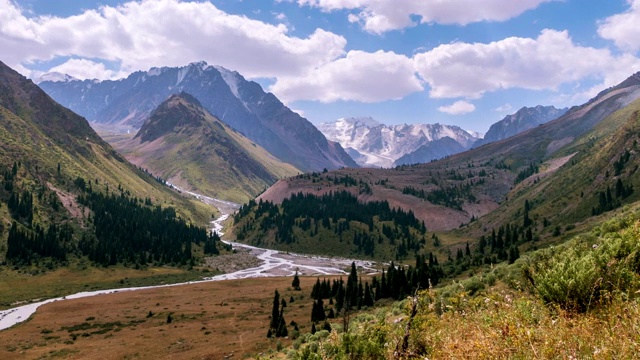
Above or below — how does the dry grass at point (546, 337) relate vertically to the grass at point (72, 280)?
above

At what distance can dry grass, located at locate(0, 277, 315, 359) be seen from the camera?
5875 cm

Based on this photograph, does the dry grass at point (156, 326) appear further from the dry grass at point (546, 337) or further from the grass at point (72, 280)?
the dry grass at point (546, 337)

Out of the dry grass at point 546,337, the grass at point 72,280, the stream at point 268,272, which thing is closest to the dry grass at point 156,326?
the stream at point 268,272

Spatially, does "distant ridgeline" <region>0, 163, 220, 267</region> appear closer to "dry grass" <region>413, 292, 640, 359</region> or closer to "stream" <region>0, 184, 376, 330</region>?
"stream" <region>0, 184, 376, 330</region>

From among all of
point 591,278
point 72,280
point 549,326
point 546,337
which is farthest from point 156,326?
point 546,337

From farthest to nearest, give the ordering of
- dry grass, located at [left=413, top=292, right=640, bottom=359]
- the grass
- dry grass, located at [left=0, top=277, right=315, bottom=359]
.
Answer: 1. the grass
2. dry grass, located at [left=0, top=277, right=315, bottom=359]
3. dry grass, located at [left=413, top=292, right=640, bottom=359]

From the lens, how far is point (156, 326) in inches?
3017

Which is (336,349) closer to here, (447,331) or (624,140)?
(447,331)

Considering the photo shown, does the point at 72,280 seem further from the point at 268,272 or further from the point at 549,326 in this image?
the point at 549,326

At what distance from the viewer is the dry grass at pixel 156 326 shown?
58.8 metres

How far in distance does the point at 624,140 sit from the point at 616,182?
134 ft

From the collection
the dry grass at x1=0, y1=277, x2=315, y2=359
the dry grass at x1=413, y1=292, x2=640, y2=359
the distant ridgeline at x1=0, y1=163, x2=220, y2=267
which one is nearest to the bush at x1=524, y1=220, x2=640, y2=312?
the dry grass at x1=413, y1=292, x2=640, y2=359

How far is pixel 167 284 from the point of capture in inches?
5389

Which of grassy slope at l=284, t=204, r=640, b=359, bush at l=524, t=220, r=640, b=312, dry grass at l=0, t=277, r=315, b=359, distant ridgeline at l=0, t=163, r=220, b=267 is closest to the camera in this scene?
grassy slope at l=284, t=204, r=640, b=359
